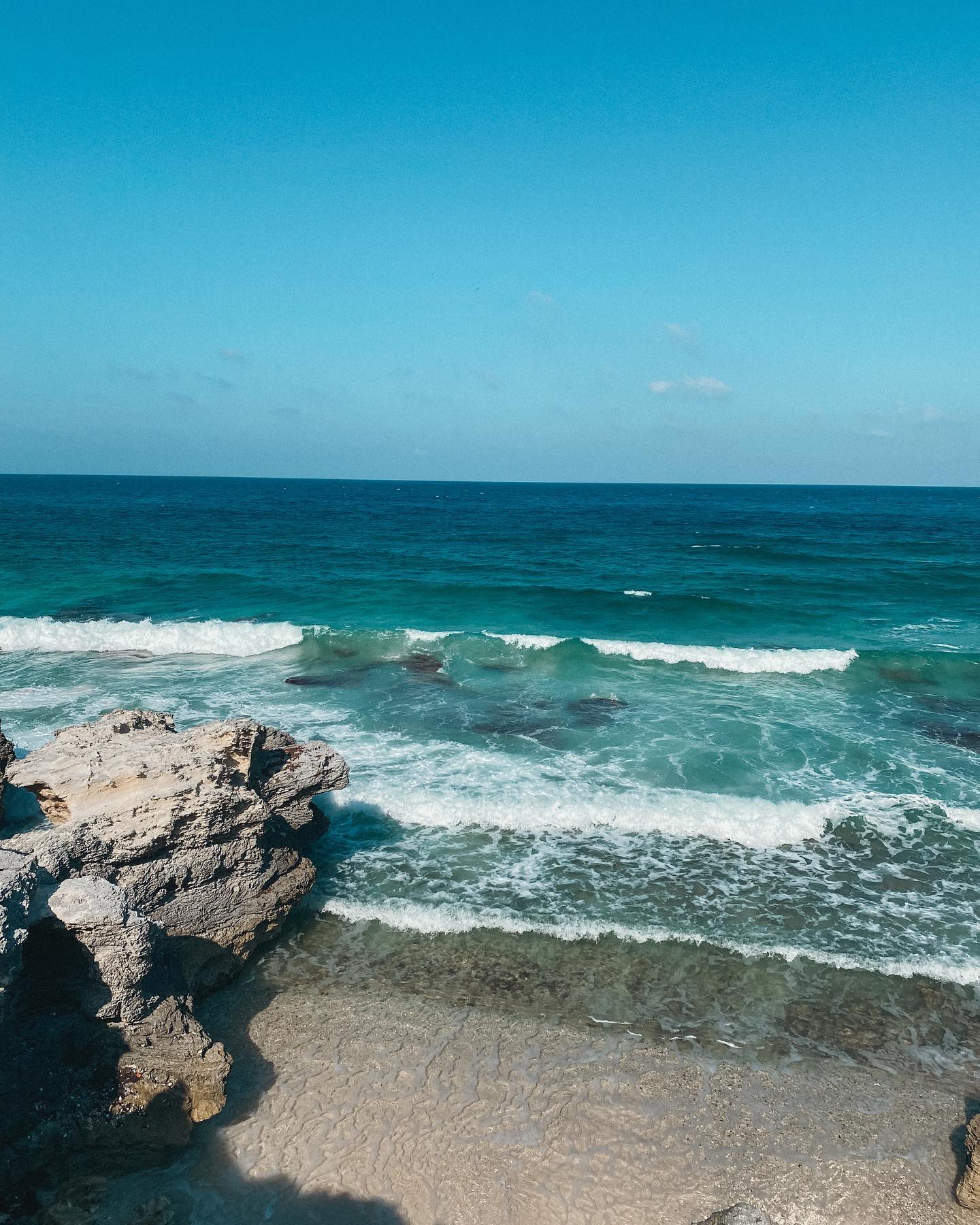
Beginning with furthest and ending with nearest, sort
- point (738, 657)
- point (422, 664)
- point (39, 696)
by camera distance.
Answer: point (738, 657) < point (422, 664) < point (39, 696)

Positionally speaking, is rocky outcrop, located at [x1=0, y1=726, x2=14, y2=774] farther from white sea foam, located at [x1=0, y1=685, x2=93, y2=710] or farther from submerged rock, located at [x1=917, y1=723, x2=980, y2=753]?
submerged rock, located at [x1=917, y1=723, x2=980, y2=753]

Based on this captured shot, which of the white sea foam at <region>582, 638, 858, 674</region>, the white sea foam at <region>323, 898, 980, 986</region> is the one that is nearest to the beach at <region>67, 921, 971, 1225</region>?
the white sea foam at <region>323, 898, 980, 986</region>

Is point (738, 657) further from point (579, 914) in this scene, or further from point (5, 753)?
point (5, 753)

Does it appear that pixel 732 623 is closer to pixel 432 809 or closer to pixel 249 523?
pixel 432 809

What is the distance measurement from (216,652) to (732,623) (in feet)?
59.7

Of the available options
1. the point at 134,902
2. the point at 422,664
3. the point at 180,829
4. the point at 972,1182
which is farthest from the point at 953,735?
the point at 134,902

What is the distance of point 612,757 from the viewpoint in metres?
14.3

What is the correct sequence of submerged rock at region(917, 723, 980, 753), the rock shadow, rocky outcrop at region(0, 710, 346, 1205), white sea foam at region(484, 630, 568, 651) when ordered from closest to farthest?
1. rocky outcrop at region(0, 710, 346, 1205)
2. the rock shadow
3. submerged rock at region(917, 723, 980, 753)
4. white sea foam at region(484, 630, 568, 651)

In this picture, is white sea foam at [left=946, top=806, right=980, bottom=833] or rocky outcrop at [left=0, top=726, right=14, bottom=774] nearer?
rocky outcrop at [left=0, top=726, right=14, bottom=774]

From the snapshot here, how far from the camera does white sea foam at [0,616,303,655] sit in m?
22.3

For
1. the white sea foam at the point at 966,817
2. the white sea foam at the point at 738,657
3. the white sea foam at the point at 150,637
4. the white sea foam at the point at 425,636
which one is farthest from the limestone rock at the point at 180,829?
the white sea foam at the point at 738,657

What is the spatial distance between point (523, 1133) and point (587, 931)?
289cm

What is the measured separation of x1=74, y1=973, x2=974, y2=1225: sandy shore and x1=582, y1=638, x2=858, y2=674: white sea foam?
15.0 m

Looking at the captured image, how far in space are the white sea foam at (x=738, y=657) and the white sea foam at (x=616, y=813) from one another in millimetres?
8970
